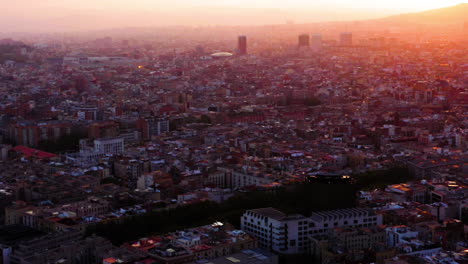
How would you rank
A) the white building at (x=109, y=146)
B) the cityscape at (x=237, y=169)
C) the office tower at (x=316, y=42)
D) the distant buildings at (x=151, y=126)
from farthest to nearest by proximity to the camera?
the office tower at (x=316, y=42)
the distant buildings at (x=151, y=126)
the white building at (x=109, y=146)
the cityscape at (x=237, y=169)

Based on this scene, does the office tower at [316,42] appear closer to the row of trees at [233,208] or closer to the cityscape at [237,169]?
the cityscape at [237,169]

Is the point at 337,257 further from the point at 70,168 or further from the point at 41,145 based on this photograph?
the point at 41,145

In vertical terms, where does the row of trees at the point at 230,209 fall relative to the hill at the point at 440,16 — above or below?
below

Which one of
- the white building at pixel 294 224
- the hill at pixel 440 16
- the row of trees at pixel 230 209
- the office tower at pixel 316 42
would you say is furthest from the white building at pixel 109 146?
the hill at pixel 440 16

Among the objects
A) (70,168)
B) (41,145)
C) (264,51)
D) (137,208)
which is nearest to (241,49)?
(264,51)

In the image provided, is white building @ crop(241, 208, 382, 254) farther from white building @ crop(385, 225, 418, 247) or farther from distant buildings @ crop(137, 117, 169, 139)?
distant buildings @ crop(137, 117, 169, 139)

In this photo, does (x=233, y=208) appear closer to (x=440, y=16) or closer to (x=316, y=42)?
(x=316, y=42)

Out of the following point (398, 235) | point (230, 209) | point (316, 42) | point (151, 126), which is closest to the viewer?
point (398, 235)

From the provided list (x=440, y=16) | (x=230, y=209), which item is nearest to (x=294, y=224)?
(x=230, y=209)

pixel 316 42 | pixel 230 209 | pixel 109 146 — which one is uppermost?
pixel 230 209
